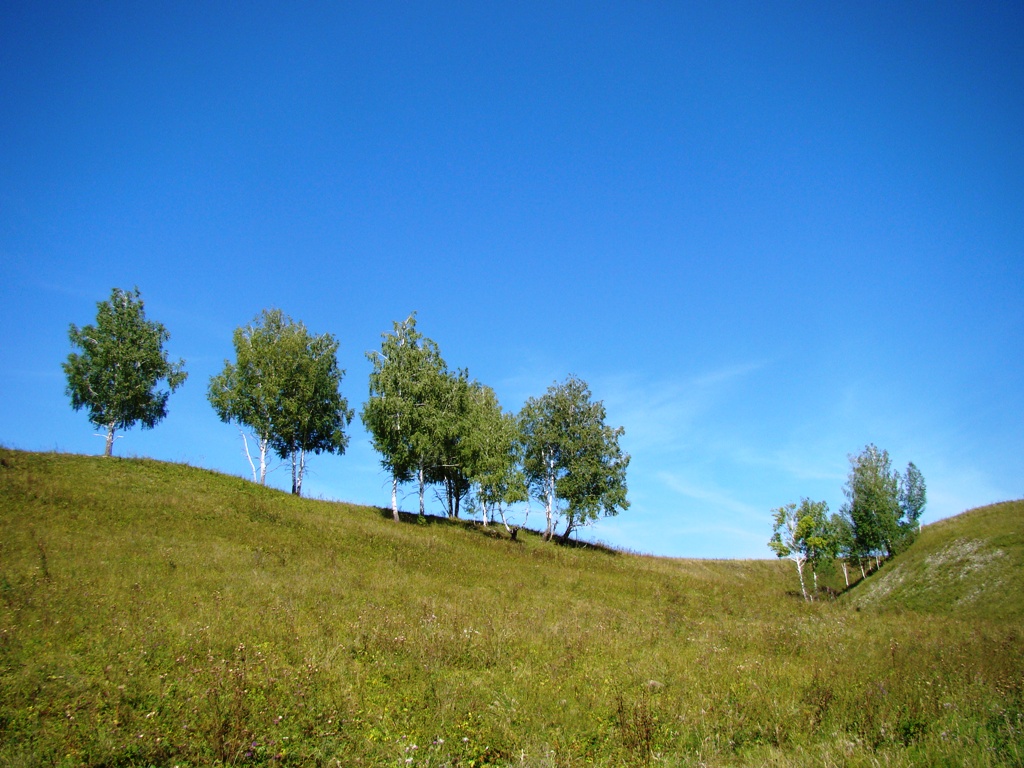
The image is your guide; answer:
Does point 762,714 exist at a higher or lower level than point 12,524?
lower

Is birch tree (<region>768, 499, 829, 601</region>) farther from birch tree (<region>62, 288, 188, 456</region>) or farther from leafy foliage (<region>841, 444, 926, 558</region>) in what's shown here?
birch tree (<region>62, 288, 188, 456</region>)

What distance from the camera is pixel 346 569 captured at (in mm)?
21812

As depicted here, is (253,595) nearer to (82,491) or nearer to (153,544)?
(153,544)

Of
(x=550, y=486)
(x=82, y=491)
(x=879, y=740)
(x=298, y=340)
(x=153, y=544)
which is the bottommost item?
(x=879, y=740)

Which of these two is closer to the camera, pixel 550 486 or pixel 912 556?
pixel 912 556

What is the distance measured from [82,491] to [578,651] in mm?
27440

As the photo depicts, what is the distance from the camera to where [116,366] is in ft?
145

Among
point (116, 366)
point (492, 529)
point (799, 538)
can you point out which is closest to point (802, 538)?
point (799, 538)

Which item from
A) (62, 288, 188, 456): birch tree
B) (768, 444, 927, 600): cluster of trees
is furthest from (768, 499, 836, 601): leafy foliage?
(62, 288, 188, 456): birch tree

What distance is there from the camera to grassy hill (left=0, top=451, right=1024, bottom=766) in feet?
25.2

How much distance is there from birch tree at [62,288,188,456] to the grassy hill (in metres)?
23.6

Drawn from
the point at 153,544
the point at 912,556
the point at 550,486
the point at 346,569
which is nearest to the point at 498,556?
the point at 346,569

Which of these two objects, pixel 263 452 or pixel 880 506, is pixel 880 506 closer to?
pixel 880 506

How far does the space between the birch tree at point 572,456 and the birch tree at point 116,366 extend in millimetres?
34493
